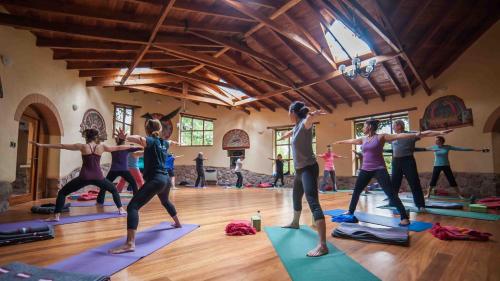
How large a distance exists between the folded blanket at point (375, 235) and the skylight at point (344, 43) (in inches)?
198

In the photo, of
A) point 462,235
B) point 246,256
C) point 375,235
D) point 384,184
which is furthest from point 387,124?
point 246,256

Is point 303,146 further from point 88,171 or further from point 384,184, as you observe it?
point 88,171

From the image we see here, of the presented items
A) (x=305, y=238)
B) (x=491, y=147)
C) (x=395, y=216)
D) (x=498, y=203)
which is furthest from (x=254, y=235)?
(x=491, y=147)

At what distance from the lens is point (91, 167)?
11.1ft

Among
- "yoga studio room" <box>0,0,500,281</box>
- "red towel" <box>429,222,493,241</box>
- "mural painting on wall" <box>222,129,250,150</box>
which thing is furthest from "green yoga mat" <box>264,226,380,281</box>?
"mural painting on wall" <box>222,129,250,150</box>

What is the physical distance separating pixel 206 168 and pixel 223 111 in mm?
2770

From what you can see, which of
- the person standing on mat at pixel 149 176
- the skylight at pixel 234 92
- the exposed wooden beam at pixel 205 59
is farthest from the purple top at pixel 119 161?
the skylight at pixel 234 92

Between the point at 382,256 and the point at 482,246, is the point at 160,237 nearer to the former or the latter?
the point at 382,256

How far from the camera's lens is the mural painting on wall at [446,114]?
6883mm

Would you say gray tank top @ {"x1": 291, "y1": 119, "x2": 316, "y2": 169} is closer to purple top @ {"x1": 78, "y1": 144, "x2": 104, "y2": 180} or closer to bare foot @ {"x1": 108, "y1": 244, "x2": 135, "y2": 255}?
bare foot @ {"x1": 108, "y1": 244, "x2": 135, "y2": 255}

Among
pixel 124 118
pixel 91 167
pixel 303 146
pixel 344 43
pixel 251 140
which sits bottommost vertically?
pixel 91 167

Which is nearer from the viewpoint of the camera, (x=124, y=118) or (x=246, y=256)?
(x=246, y=256)

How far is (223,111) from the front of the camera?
12117 millimetres

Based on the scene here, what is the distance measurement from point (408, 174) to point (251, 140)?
8.38 m
